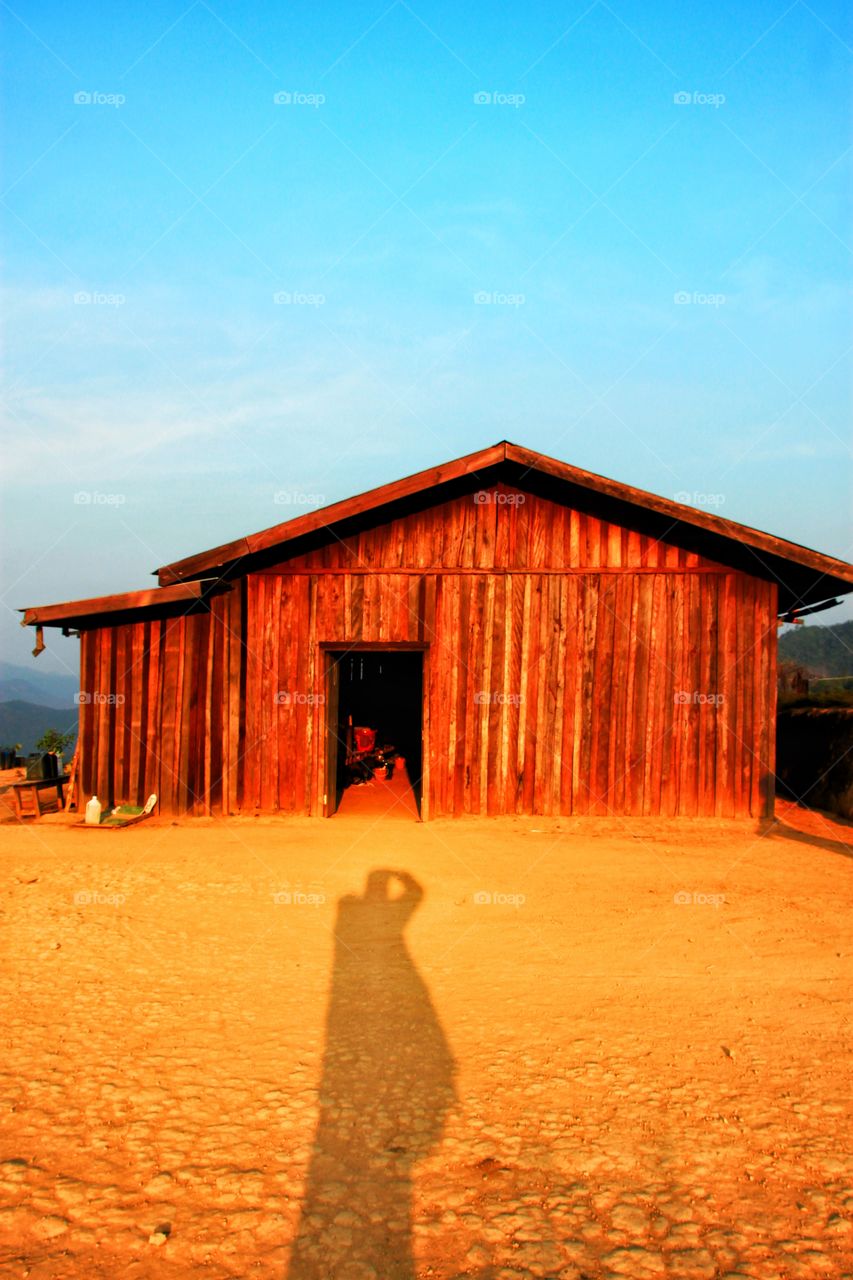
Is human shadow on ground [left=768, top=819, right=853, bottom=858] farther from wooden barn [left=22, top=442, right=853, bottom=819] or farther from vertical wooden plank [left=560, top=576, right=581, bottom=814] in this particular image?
vertical wooden plank [left=560, top=576, right=581, bottom=814]

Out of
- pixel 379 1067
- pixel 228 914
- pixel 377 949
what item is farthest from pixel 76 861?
pixel 379 1067

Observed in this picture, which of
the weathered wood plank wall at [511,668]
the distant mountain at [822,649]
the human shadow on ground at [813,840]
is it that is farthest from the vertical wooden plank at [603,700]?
the distant mountain at [822,649]

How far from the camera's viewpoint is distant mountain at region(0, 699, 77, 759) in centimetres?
9006

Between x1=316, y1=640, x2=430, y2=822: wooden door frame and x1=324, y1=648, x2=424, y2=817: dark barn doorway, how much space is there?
152 centimetres

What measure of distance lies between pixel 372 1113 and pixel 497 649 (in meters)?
8.63

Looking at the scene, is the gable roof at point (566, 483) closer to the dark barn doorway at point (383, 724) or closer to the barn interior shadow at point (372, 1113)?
the dark barn doorway at point (383, 724)

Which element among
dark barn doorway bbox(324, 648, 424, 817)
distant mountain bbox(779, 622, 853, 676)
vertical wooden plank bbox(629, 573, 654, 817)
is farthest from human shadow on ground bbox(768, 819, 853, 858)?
distant mountain bbox(779, 622, 853, 676)

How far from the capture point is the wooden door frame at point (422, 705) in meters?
12.4

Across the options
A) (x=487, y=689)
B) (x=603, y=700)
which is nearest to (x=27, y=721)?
(x=487, y=689)

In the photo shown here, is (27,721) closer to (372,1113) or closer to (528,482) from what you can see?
(528,482)

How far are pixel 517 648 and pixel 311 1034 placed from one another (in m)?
7.89

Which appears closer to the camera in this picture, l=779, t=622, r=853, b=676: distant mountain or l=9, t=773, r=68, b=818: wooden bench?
l=9, t=773, r=68, b=818: wooden bench

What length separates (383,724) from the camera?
842 inches

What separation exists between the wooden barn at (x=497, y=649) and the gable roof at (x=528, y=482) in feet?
0.14
